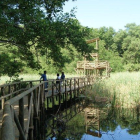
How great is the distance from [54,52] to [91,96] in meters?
4.34

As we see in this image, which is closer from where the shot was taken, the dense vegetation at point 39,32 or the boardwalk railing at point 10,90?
the boardwalk railing at point 10,90

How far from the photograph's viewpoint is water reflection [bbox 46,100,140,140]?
7102 millimetres

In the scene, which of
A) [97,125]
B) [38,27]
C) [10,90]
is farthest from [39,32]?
[97,125]

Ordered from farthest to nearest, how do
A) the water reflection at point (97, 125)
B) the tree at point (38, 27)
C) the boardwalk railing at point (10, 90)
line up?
the tree at point (38, 27), the water reflection at point (97, 125), the boardwalk railing at point (10, 90)

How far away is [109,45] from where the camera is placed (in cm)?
6034

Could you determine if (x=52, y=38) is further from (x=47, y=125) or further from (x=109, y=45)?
(x=109, y=45)

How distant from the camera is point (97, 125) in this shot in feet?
27.2

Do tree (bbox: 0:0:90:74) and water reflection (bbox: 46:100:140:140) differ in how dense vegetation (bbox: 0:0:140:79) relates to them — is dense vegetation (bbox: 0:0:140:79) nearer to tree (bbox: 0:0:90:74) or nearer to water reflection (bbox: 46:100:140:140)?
tree (bbox: 0:0:90:74)

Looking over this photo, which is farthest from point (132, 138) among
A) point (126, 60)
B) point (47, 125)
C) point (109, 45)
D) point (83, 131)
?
point (109, 45)

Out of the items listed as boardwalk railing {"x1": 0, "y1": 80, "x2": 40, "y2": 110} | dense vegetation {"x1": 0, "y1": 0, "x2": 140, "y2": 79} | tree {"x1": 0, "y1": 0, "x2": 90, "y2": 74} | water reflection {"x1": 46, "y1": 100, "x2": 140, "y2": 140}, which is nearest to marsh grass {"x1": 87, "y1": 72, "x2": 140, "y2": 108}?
water reflection {"x1": 46, "y1": 100, "x2": 140, "y2": 140}

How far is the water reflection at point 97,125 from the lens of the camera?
7102 millimetres

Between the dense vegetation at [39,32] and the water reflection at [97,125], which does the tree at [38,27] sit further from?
the water reflection at [97,125]

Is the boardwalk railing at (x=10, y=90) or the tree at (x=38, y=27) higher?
the tree at (x=38, y=27)

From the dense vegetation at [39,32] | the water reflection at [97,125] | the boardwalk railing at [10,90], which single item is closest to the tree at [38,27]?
A: the dense vegetation at [39,32]
